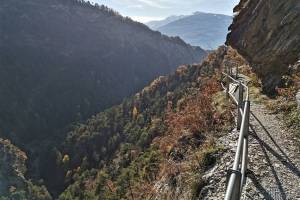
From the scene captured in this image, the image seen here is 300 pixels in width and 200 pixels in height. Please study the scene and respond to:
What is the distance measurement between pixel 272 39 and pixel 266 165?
1525 centimetres

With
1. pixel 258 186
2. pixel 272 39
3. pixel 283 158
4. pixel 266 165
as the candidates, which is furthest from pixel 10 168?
pixel 258 186

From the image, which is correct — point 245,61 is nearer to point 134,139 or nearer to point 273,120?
point 273,120

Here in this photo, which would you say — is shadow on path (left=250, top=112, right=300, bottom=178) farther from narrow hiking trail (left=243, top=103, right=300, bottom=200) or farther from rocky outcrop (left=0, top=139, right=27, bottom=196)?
rocky outcrop (left=0, top=139, right=27, bottom=196)

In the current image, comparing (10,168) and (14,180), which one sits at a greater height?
(10,168)

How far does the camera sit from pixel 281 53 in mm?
19609

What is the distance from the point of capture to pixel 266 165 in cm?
942

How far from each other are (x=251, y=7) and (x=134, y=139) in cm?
8648

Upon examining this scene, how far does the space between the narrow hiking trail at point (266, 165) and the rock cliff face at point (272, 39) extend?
19.3ft

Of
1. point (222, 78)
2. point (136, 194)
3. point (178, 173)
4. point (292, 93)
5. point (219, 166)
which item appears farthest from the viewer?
point (222, 78)

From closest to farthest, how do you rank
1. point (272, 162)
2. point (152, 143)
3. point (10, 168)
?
point (272, 162)
point (152, 143)
point (10, 168)

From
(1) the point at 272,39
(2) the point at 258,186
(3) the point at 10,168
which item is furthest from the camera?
(3) the point at 10,168

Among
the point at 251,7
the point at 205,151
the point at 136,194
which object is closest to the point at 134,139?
the point at 251,7

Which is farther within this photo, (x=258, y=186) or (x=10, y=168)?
(x=10, y=168)

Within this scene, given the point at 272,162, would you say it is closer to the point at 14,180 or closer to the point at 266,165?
the point at 266,165
